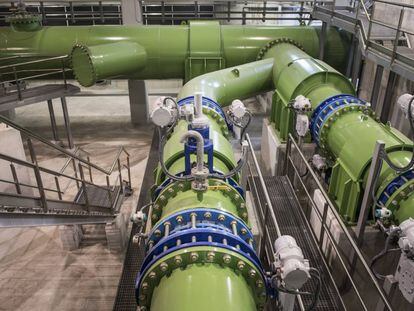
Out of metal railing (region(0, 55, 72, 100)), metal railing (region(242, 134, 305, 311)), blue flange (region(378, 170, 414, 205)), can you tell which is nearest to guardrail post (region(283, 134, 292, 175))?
metal railing (region(242, 134, 305, 311))

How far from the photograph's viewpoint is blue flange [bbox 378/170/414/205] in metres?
3.16

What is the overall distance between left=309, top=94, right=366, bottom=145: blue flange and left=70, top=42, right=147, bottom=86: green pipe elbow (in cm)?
352

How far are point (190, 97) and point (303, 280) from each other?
8.35 feet

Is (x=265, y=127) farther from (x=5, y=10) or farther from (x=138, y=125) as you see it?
(x=5, y=10)

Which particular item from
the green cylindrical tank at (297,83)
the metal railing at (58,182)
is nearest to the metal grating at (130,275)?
the metal railing at (58,182)

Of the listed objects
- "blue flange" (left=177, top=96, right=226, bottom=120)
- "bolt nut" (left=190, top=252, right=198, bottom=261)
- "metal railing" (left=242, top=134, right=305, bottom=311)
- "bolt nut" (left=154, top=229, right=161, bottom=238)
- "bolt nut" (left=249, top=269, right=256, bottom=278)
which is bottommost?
"metal railing" (left=242, top=134, right=305, bottom=311)

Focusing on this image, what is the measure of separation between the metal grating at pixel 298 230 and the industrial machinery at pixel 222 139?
46 cm

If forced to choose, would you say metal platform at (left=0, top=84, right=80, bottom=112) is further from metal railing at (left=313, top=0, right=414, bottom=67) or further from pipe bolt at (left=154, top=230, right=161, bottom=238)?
pipe bolt at (left=154, top=230, right=161, bottom=238)

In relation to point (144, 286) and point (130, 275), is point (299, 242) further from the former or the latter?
point (144, 286)

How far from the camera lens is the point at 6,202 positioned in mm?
3201

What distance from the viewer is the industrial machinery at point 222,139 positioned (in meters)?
1.81

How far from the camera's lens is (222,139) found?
3.12 metres

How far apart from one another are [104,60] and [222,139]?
3776mm

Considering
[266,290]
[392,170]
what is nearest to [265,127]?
[392,170]
